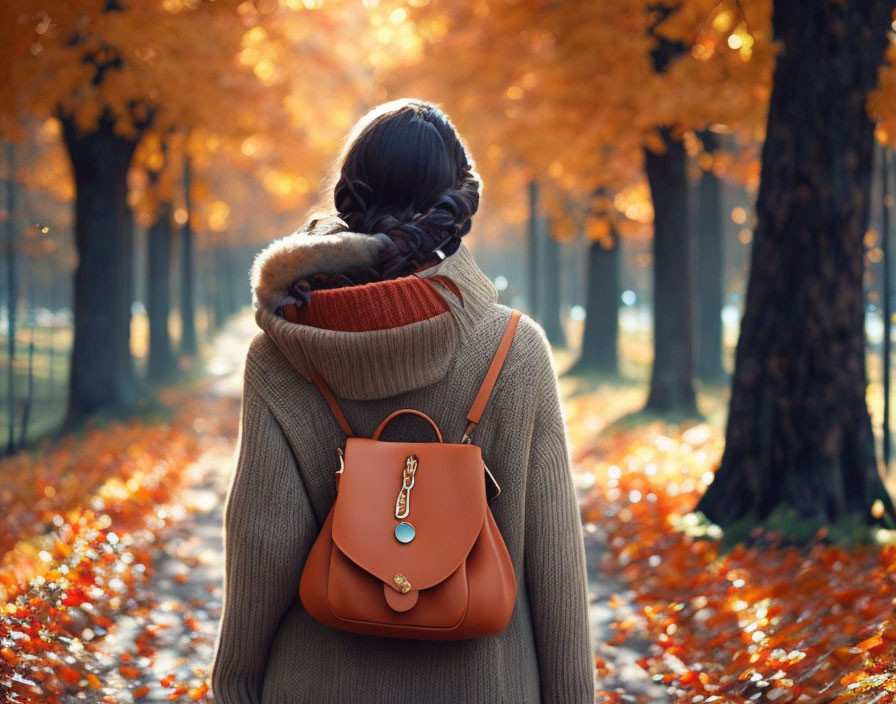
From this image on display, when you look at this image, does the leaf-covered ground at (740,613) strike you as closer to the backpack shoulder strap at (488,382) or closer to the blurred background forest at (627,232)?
the blurred background forest at (627,232)

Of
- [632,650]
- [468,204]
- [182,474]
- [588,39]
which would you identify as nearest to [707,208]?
[588,39]

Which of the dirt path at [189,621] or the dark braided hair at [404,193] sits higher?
the dark braided hair at [404,193]

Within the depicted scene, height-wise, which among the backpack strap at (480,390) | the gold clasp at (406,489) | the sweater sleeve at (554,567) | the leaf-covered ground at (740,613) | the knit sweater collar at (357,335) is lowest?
the leaf-covered ground at (740,613)

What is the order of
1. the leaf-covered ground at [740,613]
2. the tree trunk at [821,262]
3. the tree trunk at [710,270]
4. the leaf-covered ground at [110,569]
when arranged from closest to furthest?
1. the leaf-covered ground at [740,613]
2. the leaf-covered ground at [110,569]
3. the tree trunk at [821,262]
4. the tree trunk at [710,270]

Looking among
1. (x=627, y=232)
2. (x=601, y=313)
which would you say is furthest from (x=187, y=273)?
(x=627, y=232)

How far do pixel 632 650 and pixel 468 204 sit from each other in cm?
403

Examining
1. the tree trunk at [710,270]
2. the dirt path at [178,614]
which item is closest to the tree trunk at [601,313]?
the tree trunk at [710,270]

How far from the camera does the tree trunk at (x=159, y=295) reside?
18422 mm

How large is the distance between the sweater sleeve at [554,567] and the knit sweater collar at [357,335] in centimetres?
23

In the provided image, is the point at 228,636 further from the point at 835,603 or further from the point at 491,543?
the point at 835,603

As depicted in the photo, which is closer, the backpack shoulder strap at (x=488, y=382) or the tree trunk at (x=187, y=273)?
the backpack shoulder strap at (x=488, y=382)

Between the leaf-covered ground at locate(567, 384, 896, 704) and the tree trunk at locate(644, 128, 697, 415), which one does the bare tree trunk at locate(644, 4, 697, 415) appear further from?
the leaf-covered ground at locate(567, 384, 896, 704)

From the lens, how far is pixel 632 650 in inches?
215

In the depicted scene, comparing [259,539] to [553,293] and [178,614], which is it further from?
[553,293]
